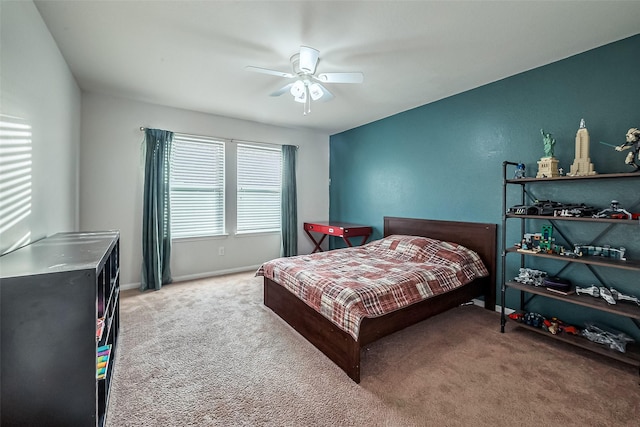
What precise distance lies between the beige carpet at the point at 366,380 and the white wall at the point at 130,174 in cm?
131

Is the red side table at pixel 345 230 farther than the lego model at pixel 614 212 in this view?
Yes

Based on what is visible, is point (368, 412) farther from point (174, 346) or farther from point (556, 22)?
point (556, 22)

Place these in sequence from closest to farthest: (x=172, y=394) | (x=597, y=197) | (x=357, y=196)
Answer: (x=172, y=394), (x=597, y=197), (x=357, y=196)

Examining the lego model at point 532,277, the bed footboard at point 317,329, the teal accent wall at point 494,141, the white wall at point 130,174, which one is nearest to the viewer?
the bed footboard at point 317,329

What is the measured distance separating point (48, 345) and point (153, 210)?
9.20 ft

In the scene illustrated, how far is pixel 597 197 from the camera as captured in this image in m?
2.29

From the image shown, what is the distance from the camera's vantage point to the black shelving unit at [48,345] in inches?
39.0

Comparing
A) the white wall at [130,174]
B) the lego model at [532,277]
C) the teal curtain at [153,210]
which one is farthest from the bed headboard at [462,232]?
the teal curtain at [153,210]

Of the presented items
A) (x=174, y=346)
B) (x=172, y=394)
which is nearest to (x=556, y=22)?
(x=172, y=394)

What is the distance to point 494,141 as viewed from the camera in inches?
117

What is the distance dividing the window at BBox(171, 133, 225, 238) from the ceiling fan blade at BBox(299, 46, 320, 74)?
234cm

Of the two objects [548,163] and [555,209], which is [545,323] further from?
[548,163]

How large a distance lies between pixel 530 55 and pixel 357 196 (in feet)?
9.40

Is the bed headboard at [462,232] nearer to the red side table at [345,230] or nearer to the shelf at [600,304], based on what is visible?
the red side table at [345,230]
